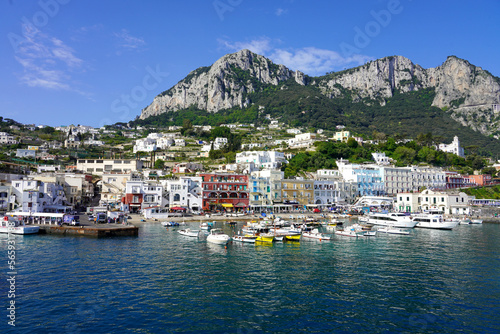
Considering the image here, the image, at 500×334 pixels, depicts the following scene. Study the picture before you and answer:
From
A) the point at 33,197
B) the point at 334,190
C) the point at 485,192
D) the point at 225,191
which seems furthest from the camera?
the point at 485,192

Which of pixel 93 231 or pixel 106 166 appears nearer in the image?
pixel 93 231

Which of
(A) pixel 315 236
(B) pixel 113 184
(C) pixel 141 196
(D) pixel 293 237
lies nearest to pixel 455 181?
(A) pixel 315 236

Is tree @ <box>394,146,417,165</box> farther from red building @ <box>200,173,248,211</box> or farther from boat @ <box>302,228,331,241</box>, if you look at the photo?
boat @ <box>302,228,331,241</box>

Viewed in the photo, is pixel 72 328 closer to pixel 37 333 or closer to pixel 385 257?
pixel 37 333

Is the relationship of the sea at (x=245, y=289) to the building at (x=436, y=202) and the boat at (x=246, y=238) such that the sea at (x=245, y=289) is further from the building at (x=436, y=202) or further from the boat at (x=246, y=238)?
the building at (x=436, y=202)

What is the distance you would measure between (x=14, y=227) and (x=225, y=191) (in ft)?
143

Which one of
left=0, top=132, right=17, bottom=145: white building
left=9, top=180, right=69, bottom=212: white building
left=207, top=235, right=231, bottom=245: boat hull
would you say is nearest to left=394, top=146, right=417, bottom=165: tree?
left=207, top=235, right=231, bottom=245: boat hull

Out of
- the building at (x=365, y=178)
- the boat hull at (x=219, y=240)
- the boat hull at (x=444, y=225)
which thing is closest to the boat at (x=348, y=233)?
the boat hull at (x=219, y=240)

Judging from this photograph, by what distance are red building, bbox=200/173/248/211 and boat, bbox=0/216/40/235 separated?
37.2 m

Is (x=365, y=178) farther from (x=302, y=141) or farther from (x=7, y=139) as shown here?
(x=7, y=139)

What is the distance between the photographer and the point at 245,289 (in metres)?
24.8

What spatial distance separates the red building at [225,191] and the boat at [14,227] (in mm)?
37190

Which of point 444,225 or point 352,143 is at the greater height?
point 352,143

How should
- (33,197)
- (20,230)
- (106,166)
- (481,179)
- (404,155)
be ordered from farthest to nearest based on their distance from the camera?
(404,155) → (481,179) → (106,166) → (33,197) → (20,230)
